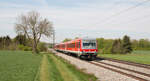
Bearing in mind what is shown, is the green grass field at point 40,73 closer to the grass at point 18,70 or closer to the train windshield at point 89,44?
the grass at point 18,70

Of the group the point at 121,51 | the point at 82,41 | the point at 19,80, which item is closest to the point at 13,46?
the point at 121,51

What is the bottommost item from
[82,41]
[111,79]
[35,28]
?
[111,79]

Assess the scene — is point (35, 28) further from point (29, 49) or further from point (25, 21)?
point (29, 49)

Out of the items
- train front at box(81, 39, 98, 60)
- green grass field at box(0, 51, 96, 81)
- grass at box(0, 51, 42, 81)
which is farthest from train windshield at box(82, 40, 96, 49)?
green grass field at box(0, 51, 96, 81)

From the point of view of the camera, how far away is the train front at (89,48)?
80.7ft

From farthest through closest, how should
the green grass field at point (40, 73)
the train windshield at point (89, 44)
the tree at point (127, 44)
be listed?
1. the tree at point (127, 44)
2. the train windshield at point (89, 44)
3. the green grass field at point (40, 73)

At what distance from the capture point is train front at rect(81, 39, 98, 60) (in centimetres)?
2459

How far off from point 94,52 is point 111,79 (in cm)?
1429

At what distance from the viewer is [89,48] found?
24.8 metres

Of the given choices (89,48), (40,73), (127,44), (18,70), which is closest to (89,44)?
(89,48)

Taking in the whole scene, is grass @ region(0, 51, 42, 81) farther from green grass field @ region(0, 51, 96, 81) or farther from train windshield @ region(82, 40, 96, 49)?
train windshield @ region(82, 40, 96, 49)

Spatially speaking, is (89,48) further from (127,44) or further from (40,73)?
(127,44)

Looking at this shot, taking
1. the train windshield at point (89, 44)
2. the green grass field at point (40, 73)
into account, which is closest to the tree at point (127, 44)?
the train windshield at point (89, 44)

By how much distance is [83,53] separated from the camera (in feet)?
80.6
